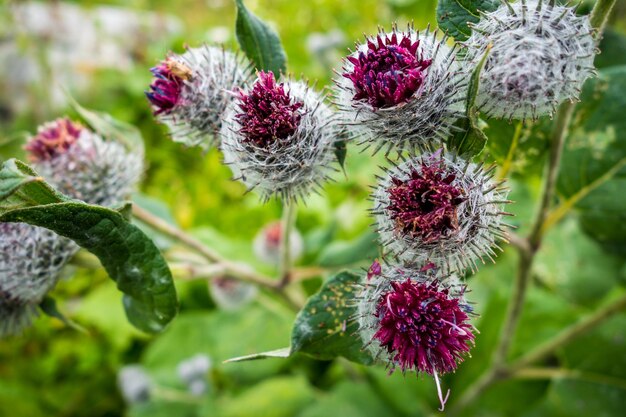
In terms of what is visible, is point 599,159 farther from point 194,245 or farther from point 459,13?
point 194,245

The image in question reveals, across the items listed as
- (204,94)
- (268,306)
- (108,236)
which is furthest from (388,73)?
(268,306)

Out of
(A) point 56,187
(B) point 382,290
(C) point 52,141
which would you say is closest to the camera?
(B) point 382,290

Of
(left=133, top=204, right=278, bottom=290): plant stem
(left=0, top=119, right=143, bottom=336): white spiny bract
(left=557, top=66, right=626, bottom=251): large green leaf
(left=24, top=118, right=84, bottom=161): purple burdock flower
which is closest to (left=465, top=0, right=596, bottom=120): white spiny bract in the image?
(left=557, top=66, right=626, bottom=251): large green leaf

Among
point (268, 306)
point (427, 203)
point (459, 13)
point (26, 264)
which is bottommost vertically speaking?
point (268, 306)

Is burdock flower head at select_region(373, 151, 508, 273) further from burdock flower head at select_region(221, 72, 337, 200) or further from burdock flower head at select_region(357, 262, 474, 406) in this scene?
burdock flower head at select_region(221, 72, 337, 200)

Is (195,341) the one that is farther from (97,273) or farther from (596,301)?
(596,301)
